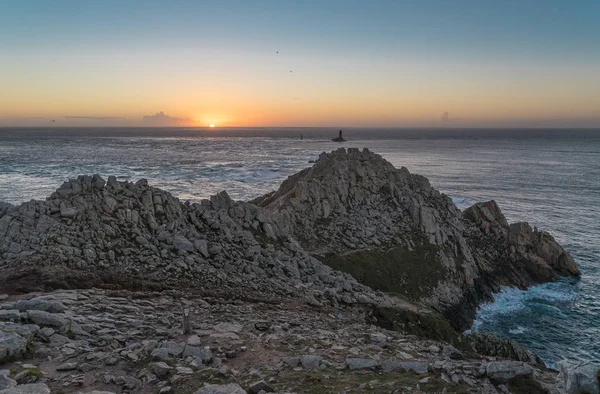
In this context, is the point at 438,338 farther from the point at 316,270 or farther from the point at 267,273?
the point at 267,273

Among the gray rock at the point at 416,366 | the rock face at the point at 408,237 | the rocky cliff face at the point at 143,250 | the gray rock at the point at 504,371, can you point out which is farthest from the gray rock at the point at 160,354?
the rock face at the point at 408,237

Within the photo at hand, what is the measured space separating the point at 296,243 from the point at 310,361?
44.0 feet

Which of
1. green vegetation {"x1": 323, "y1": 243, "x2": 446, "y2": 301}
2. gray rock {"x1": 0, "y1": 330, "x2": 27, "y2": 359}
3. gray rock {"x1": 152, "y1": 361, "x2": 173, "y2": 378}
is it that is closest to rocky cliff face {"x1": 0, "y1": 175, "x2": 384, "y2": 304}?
green vegetation {"x1": 323, "y1": 243, "x2": 446, "y2": 301}

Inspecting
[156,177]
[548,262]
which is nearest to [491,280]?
[548,262]

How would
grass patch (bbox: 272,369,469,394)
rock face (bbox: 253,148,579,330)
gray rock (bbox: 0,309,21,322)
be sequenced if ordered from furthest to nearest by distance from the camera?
rock face (bbox: 253,148,579,330) → gray rock (bbox: 0,309,21,322) → grass patch (bbox: 272,369,469,394)

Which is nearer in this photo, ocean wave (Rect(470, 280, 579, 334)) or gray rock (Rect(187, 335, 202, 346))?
gray rock (Rect(187, 335, 202, 346))

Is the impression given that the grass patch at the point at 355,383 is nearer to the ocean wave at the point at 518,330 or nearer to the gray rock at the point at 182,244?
the gray rock at the point at 182,244

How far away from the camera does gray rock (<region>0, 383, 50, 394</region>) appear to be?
885 cm

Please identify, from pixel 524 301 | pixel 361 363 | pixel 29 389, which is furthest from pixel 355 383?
pixel 524 301

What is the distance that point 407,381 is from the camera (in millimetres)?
11016

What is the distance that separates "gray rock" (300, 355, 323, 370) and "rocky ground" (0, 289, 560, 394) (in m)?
0.03

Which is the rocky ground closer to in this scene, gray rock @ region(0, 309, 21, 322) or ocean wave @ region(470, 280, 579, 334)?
gray rock @ region(0, 309, 21, 322)

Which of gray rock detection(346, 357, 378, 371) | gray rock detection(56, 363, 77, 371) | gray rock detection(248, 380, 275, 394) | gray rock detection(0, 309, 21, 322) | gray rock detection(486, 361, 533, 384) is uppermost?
gray rock detection(0, 309, 21, 322)

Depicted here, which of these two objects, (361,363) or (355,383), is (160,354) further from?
(361,363)
